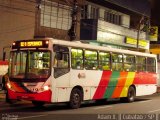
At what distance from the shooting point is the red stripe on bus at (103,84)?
70.5 feet

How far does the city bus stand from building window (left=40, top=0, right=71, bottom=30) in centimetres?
1199

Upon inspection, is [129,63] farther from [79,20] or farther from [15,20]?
[79,20]

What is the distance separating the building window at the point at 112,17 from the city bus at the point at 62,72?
2009 centimetres

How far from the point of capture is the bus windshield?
1795cm

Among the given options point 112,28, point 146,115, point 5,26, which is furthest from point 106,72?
point 112,28

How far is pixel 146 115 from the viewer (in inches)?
683

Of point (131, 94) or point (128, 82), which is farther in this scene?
point (131, 94)

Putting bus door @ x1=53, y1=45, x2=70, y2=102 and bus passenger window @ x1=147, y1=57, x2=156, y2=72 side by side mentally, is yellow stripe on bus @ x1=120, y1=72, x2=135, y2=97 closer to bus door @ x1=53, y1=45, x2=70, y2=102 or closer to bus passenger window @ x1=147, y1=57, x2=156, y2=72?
bus passenger window @ x1=147, y1=57, x2=156, y2=72

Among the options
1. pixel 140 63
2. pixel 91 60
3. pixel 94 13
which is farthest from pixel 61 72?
pixel 94 13

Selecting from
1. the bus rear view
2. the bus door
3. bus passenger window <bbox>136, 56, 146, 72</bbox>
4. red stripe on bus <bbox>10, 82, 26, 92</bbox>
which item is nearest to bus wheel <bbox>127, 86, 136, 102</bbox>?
bus passenger window <bbox>136, 56, 146, 72</bbox>

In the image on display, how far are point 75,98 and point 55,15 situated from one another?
17.1 m

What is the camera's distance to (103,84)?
72.1ft

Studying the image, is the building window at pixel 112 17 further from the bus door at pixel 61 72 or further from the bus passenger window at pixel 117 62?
the bus door at pixel 61 72

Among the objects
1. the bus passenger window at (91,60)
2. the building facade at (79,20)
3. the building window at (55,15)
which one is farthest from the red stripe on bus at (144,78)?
the building window at (55,15)
